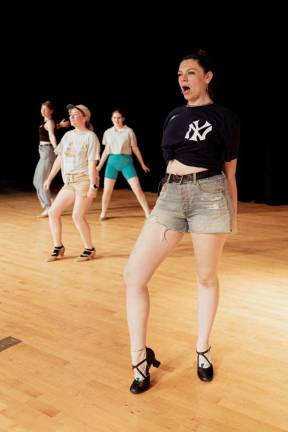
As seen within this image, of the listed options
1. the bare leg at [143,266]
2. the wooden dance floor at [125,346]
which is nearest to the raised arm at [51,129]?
the wooden dance floor at [125,346]

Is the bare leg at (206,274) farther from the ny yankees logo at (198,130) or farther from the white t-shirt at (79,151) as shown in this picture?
the white t-shirt at (79,151)

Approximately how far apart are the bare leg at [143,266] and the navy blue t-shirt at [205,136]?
348mm

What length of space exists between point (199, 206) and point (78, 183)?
2.26 m

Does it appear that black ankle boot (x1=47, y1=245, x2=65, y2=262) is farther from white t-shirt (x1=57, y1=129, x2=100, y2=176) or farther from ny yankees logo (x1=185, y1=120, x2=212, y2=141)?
ny yankees logo (x1=185, y1=120, x2=212, y2=141)

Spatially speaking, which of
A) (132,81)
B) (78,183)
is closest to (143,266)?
(78,183)

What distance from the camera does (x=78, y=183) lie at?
4203 millimetres

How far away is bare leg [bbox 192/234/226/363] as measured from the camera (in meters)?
2.15

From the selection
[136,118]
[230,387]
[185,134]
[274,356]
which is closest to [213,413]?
[230,387]

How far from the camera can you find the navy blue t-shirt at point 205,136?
2.04 m

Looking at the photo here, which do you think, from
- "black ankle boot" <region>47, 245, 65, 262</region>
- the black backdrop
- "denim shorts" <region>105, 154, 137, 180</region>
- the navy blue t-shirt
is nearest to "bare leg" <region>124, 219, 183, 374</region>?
the navy blue t-shirt

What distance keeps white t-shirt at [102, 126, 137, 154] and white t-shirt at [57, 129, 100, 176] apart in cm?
199

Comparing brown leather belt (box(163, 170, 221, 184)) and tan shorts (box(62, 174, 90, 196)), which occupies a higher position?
brown leather belt (box(163, 170, 221, 184))

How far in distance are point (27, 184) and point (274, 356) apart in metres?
8.77

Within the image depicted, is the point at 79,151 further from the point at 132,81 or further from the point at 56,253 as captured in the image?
the point at 132,81
